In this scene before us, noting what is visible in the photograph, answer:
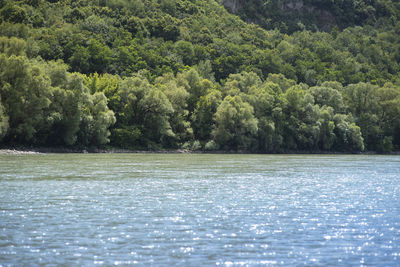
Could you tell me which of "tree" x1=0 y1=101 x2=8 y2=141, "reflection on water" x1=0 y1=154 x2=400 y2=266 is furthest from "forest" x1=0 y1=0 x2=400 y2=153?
"reflection on water" x1=0 y1=154 x2=400 y2=266

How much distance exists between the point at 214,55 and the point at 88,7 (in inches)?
2010

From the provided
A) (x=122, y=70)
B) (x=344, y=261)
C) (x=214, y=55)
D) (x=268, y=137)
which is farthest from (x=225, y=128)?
(x=344, y=261)

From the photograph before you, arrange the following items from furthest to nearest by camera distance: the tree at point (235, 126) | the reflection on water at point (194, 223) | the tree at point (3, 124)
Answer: the tree at point (235, 126), the tree at point (3, 124), the reflection on water at point (194, 223)

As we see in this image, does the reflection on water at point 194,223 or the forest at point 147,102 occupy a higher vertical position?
the forest at point 147,102

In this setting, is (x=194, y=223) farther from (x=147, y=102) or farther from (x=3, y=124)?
(x=147, y=102)

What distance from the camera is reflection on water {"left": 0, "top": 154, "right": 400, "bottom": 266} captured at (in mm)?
17859

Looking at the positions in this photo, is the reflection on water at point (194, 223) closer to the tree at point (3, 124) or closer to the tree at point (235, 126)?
the tree at point (3, 124)

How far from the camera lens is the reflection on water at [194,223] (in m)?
17.9

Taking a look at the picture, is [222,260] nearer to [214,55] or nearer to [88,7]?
[214,55]

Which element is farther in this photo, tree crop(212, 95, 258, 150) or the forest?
tree crop(212, 95, 258, 150)

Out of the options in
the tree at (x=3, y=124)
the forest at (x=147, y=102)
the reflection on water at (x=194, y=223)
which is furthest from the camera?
the forest at (x=147, y=102)

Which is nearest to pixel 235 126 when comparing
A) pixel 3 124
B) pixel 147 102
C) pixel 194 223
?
pixel 147 102

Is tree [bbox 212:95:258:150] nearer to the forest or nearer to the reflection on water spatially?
the forest

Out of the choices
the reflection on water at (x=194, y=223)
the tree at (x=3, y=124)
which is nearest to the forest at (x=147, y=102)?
the tree at (x=3, y=124)
